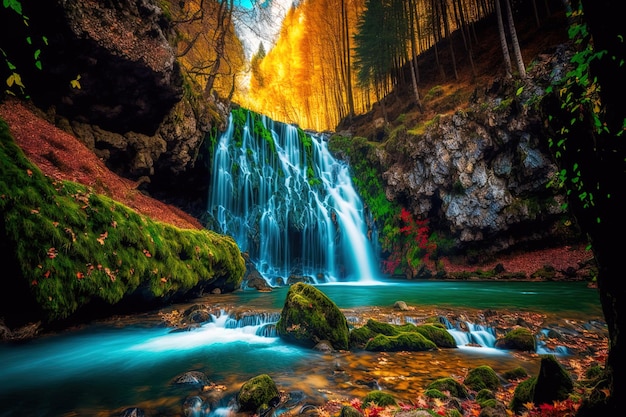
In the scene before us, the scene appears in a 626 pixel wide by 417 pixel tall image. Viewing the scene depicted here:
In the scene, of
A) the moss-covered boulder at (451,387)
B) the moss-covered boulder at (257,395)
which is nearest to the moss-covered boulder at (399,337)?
the moss-covered boulder at (451,387)

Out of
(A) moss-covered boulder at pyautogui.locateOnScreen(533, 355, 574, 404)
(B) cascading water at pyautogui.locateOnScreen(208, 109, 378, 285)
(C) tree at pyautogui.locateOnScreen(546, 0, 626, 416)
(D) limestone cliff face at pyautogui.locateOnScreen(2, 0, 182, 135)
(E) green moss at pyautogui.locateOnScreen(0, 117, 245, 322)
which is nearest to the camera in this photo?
(C) tree at pyautogui.locateOnScreen(546, 0, 626, 416)

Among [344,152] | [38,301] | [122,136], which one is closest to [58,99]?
[122,136]

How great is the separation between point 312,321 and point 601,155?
213 inches

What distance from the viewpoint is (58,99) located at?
1136cm

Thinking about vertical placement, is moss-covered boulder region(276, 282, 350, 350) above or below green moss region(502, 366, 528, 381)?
above

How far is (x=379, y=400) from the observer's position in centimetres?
354

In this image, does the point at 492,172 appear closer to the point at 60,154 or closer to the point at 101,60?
the point at 101,60

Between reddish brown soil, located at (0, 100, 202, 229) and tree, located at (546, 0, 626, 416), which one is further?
reddish brown soil, located at (0, 100, 202, 229)

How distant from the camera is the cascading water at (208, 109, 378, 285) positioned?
18.4m

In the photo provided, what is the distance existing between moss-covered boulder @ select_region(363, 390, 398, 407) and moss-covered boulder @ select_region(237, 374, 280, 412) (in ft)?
3.81

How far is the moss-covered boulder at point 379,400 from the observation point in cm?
350

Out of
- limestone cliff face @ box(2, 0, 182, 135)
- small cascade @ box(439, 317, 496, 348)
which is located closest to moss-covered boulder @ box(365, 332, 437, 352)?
small cascade @ box(439, 317, 496, 348)

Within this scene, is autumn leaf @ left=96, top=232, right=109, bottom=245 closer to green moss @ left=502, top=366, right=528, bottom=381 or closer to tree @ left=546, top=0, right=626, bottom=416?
tree @ left=546, top=0, right=626, bottom=416

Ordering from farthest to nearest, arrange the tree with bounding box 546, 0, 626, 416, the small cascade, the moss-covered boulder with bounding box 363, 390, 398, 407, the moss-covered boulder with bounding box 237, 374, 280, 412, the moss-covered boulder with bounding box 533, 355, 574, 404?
the small cascade
the moss-covered boulder with bounding box 237, 374, 280, 412
the moss-covered boulder with bounding box 363, 390, 398, 407
the moss-covered boulder with bounding box 533, 355, 574, 404
the tree with bounding box 546, 0, 626, 416
